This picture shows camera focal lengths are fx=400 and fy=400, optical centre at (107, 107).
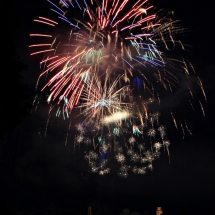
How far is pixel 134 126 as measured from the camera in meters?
26.7

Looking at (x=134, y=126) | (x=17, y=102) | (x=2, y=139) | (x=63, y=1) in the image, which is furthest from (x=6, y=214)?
(x=63, y=1)

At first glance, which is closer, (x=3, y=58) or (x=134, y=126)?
(x=3, y=58)

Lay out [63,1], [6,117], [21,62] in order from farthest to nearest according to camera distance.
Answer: [63,1] → [21,62] → [6,117]

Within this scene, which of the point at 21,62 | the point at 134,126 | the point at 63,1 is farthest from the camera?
the point at 134,126

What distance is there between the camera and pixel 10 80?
824 inches

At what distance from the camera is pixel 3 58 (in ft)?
67.9

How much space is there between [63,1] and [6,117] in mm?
7733

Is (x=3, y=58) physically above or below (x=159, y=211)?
above

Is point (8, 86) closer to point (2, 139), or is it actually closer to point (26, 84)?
point (26, 84)

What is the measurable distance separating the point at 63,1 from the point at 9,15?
11.5 feet

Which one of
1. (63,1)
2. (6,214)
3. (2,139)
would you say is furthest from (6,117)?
(63,1)

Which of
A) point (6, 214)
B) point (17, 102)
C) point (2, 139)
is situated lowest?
point (6, 214)

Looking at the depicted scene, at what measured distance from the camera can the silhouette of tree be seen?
805 inches

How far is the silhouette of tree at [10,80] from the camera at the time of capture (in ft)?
67.1
